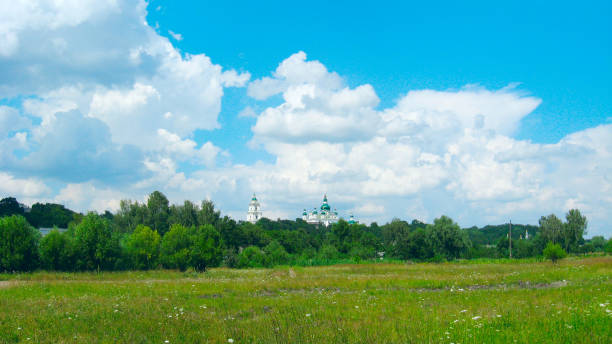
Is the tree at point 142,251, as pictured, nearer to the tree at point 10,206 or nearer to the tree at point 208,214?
the tree at point 208,214

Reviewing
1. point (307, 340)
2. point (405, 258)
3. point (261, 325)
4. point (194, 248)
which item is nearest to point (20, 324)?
point (261, 325)

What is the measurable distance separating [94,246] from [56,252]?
361cm

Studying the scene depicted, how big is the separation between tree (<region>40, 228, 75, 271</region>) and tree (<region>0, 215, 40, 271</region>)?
3.06ft

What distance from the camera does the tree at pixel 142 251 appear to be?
163 ft

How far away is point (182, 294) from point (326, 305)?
9.28 meters

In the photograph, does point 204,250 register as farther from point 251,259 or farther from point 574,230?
point 574,230

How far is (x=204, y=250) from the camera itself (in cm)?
4869

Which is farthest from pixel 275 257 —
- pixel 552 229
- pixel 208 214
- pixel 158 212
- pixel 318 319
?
pixel 552 229

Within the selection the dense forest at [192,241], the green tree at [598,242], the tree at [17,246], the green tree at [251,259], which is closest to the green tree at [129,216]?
the dense forest at [192,241]

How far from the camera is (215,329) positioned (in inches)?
513

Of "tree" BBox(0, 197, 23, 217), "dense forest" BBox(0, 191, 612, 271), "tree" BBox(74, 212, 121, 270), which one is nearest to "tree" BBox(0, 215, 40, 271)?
"dense forest" BBox(0, 191, 612, 271)

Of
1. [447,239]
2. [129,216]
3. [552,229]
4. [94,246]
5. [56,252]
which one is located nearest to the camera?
[56,252]

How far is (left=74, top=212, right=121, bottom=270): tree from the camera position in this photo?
45125 mm

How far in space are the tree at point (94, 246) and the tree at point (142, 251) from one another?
3131mm
